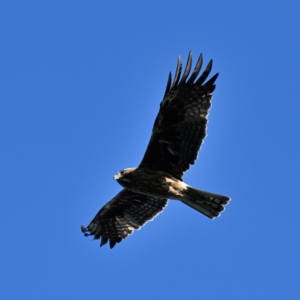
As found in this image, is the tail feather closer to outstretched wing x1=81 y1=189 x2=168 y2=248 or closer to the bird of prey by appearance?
the bird of prey

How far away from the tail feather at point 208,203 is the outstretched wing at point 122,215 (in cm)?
138

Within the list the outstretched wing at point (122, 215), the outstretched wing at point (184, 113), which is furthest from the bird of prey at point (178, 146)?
the outstretched wing at point (122, 215)

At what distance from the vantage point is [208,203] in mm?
13742

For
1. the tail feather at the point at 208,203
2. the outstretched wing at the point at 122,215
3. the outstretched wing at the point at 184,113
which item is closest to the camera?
the outstretched wing at the point at 184,113

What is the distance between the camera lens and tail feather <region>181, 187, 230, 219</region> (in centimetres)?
1358

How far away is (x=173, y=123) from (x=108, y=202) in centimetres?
283

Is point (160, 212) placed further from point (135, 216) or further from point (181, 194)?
point (181, 194)

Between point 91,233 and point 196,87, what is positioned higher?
point 196,87

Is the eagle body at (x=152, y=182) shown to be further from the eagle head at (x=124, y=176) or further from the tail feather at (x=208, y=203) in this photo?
the tail feather at (x=208, y=203)

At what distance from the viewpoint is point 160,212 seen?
15.0 metres

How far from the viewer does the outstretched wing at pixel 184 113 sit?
43.6 ft

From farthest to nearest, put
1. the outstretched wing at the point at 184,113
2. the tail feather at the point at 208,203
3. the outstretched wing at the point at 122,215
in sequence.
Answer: the outstretched wing at the point at 122,215
the tail feather at the point at 208,203
the outstretched wing at the point at 184,113

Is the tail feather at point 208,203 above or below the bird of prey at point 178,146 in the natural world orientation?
below

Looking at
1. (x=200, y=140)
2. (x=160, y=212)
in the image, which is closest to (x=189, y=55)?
(x=200, y=140)
